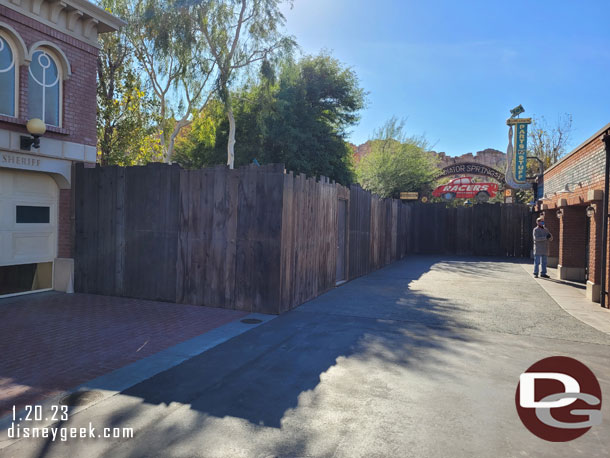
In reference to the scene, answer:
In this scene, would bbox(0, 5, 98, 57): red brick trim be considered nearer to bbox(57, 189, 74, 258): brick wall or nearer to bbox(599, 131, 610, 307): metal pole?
bbox(57, 189, 74, 258): brick wall

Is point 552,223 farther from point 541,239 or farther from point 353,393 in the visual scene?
point 353,393

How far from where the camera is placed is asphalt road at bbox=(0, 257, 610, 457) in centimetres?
328

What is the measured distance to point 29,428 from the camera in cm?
349

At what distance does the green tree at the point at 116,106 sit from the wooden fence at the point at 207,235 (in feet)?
23.0

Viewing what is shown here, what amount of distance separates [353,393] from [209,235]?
4745 mm

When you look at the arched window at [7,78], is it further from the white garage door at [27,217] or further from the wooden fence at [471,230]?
the wooden fence at [471,230]

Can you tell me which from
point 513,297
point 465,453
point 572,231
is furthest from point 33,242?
point 572,231

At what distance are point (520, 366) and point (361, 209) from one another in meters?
7.77

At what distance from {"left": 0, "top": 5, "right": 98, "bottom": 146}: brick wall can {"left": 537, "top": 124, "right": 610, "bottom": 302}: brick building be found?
435 inches

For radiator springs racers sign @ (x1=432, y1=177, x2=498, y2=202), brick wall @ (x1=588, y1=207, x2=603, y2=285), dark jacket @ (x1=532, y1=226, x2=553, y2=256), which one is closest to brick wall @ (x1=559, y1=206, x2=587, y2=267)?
dark jacket @ (x1=532, y1=226, x2=553, y2=256)

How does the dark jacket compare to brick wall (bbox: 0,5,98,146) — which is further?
the dark jacket

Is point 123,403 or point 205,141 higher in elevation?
point 205,141

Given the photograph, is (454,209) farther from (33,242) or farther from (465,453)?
(465,453)

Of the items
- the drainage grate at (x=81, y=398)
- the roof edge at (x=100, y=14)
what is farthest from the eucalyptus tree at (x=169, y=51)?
the drainage grate at (x=81, y=398)
